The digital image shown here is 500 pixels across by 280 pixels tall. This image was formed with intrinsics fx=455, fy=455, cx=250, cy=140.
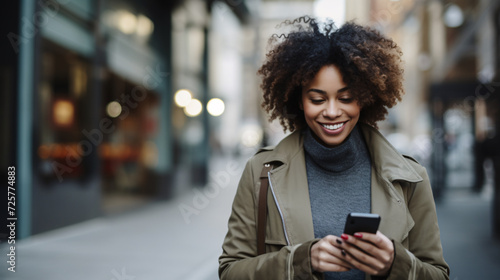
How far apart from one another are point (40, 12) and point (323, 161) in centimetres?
621

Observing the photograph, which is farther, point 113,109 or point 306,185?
point 113,109

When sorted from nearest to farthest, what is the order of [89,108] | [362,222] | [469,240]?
[362,222], [469,240], [89,108]

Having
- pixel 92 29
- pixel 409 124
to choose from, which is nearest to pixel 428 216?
pixel 92 29

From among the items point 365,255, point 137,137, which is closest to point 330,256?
point 365,255

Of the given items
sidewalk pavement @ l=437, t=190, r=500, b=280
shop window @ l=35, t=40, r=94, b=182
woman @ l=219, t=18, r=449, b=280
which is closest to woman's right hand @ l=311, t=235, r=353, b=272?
woman @ l=219, t=18, r=449, b=280

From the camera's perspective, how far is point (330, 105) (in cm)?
184

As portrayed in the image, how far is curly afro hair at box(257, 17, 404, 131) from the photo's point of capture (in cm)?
187

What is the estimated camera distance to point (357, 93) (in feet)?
6.07

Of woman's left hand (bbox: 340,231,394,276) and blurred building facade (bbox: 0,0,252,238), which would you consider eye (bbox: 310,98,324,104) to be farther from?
blurred building facade (bbox: 0,0,252,238)

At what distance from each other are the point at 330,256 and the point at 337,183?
42 cm

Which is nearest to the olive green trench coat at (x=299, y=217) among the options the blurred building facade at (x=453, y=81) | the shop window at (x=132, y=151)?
the blurred building facade at (x=453, y=81)

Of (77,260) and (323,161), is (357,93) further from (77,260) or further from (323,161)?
(77,260)

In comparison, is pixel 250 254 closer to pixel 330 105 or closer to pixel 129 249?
pixel 330 105

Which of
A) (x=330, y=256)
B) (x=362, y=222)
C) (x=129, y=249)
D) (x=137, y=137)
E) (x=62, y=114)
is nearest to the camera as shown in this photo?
(x=362, y=222)
